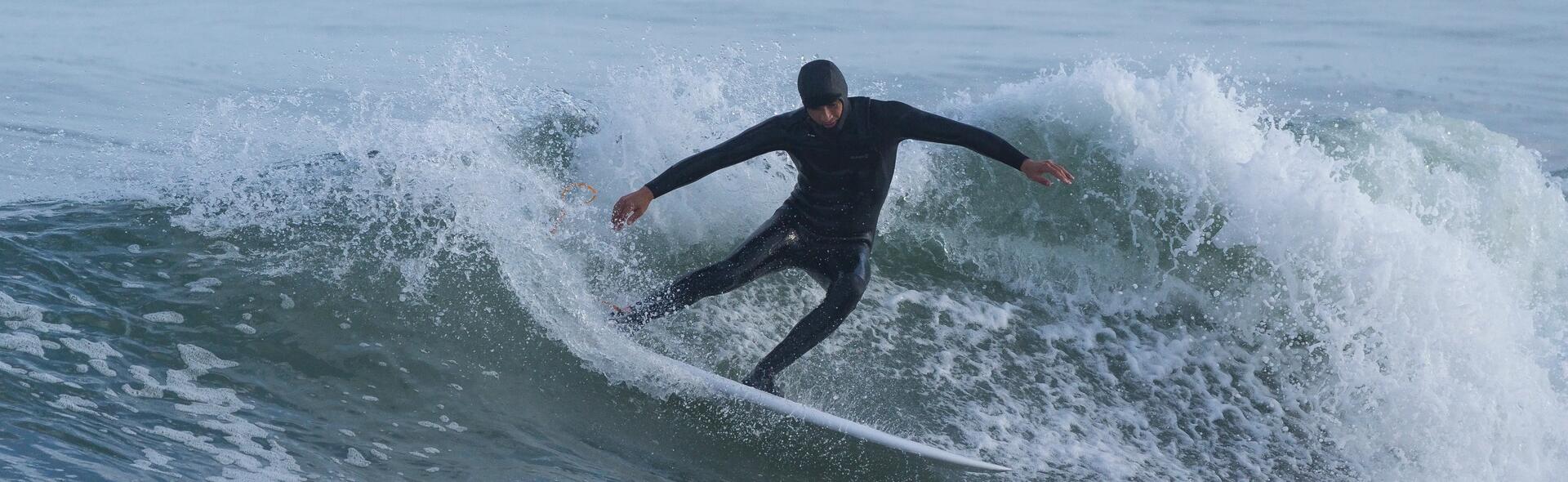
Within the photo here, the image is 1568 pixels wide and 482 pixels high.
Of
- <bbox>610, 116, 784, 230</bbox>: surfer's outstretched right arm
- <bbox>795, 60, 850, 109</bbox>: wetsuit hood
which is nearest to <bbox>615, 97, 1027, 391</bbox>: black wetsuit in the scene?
<bbox>610, 116, 784, 230</bbox>: surfer's outstretched right arm

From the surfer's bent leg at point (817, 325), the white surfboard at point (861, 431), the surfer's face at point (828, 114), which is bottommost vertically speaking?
the white surfboard at point (861, 431)

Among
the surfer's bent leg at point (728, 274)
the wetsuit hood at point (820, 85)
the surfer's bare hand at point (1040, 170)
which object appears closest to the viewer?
the wetsuit hood at point (820, 85)

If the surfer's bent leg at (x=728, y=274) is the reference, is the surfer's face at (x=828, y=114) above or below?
above

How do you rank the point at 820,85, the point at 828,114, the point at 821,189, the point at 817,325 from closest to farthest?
the point at 820,85 → the point at 828,114 → the point at 817,325 → the point at 821,189

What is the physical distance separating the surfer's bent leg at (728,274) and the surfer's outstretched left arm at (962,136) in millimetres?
742

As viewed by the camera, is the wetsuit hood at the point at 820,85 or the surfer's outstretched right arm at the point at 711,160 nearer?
the wetsuit hood at the point at 820,85

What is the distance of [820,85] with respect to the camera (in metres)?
5.00

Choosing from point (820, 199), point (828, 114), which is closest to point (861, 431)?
point (820, 199)

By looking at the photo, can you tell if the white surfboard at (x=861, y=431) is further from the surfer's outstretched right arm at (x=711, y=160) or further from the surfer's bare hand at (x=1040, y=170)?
the surfer's bare hand at (x=1040, y=170)

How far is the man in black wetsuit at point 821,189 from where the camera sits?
5.30m

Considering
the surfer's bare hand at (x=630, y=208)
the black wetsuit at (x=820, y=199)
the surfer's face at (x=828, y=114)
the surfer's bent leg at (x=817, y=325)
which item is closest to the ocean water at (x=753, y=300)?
the surfer's bent leg at (x=817, y=325)

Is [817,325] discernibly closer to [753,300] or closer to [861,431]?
[861,431]

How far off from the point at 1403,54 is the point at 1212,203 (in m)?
13.1

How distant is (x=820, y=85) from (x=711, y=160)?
25.9 inches
